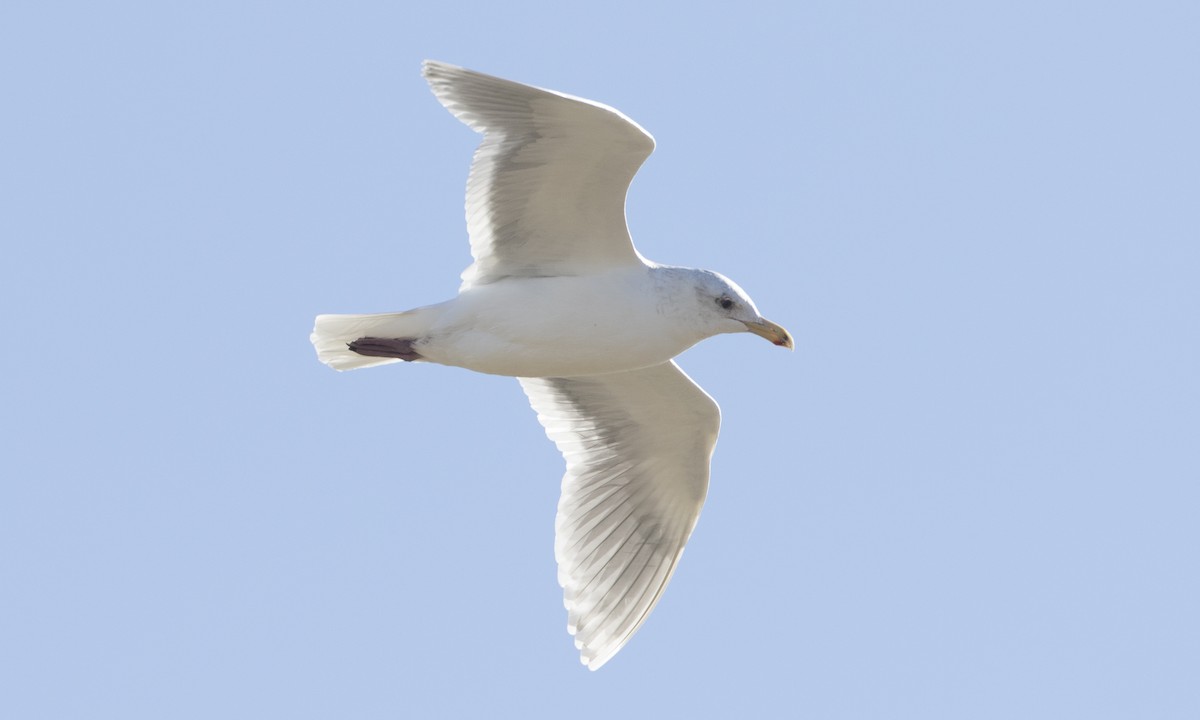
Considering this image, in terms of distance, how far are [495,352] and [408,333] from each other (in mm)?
530

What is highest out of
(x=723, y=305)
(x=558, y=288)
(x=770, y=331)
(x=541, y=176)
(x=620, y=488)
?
(x=541, y=176)

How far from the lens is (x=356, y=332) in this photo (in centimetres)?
975

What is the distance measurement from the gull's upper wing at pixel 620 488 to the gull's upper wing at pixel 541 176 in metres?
1.28

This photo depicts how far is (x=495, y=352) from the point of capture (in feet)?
30.7

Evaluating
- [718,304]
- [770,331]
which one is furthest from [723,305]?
[770,331]

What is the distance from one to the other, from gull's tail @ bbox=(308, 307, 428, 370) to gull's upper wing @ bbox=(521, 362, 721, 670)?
4.83ft

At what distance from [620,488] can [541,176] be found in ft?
8.31

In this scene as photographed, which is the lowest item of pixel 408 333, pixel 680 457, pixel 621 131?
pixel 680 457

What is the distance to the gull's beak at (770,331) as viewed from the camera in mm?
9219

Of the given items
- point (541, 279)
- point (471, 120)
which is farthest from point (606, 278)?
point (471, 120)

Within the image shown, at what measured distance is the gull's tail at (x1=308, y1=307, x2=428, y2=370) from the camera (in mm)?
9492

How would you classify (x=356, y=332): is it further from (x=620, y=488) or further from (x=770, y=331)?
(x=770, y=331)

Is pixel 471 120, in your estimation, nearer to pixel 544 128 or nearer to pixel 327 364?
pixel 544 128

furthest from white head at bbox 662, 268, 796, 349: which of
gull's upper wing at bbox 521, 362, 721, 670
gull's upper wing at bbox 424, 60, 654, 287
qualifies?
gull's upper wing at bbox 521, 362, 721, 670
